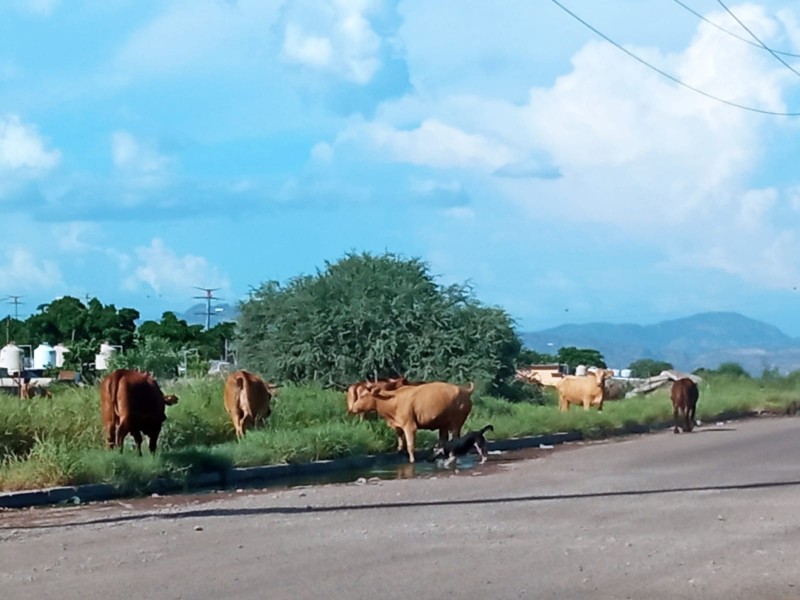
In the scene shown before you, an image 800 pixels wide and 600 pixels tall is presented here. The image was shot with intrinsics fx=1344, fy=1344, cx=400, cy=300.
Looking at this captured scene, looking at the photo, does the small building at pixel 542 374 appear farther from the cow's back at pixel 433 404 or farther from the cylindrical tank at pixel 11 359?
the cylindrical tank at pixel 11 359

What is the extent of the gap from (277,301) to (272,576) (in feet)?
92.3

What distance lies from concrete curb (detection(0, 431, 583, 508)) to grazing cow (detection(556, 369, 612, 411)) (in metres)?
11.2

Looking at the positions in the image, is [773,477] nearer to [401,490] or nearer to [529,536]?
[401,490]

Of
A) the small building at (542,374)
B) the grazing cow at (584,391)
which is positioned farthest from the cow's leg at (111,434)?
the small building at (542,374)

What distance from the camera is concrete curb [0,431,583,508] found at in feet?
54.1

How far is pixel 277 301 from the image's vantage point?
38844 millimetres

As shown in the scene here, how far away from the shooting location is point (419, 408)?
79.1 feet

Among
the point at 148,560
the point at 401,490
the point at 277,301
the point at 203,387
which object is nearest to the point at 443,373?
the point at 277,301

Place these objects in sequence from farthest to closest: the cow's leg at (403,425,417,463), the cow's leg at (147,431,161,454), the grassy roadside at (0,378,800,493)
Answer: the cow's leg at (403,425,417,463) → the cow's leg at (147,431,161,454) → the grassy roadside at (0,378,800,493)

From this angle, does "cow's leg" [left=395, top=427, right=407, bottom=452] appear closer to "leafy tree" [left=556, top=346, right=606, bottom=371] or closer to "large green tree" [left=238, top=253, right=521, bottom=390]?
"large green tree" [left=238, top=253, right=521, bottom=390]

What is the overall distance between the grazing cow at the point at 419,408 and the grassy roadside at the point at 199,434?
19.4 inches

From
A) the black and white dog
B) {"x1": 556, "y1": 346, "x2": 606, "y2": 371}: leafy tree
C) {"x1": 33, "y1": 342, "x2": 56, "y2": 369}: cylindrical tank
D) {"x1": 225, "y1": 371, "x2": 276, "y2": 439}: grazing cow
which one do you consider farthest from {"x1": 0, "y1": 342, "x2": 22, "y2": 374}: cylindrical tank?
{"x1": 556, "y1": 346, "x2": 606, "y2": 371}: leafy tree

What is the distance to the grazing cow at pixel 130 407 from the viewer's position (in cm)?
1958

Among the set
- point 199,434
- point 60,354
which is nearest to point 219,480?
point 199,434
